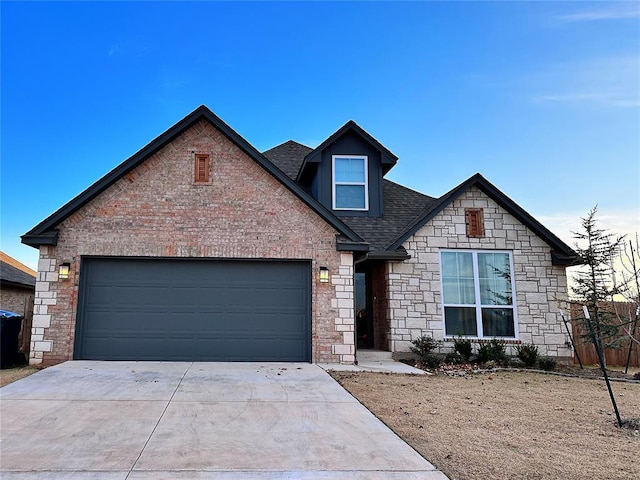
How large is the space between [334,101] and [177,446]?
14.4 meters

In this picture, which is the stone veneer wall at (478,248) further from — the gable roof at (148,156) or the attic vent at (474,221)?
the gable roof at (148,156)

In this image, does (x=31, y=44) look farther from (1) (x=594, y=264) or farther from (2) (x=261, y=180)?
(1) (x=594, y=264)

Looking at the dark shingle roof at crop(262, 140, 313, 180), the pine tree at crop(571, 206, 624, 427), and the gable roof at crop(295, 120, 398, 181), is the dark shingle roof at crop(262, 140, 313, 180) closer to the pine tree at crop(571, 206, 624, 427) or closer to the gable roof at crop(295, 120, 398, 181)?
the gable roof at crop(295, 120, 398, 181)

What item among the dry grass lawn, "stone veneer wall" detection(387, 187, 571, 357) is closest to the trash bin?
the dry grass lawn

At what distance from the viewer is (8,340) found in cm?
937

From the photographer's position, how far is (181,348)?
973 centimetres

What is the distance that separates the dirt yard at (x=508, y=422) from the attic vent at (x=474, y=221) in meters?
4.08

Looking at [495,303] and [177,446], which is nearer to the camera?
[177,446]

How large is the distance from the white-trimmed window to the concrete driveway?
625 centimetres

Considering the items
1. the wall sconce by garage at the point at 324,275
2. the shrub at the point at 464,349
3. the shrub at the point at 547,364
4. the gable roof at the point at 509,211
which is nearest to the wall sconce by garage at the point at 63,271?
the wall sconce by garage at the point at 324,275

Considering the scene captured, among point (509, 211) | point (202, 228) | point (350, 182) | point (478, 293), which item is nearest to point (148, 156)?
point (202, 228)

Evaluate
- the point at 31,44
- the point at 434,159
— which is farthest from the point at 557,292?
the point at 31,44

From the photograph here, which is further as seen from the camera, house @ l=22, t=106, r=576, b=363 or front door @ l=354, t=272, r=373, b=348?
front door @ l=354, t=272, r=373, b=348

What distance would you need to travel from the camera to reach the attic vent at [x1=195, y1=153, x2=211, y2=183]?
1020 centimetres
